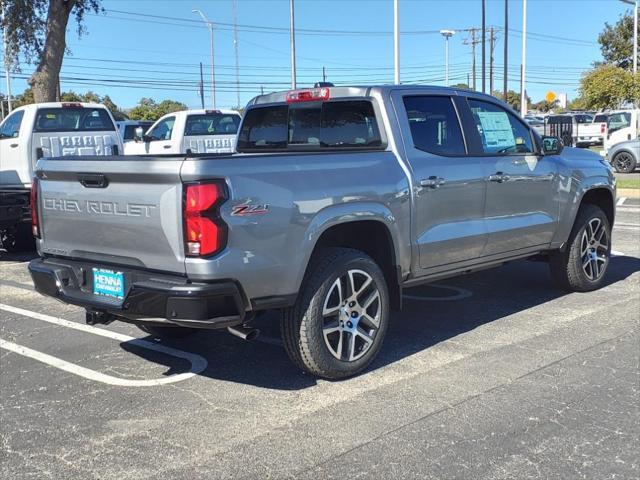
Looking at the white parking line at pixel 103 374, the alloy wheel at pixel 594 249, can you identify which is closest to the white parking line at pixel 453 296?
the alloy wheel at pixel 594 249

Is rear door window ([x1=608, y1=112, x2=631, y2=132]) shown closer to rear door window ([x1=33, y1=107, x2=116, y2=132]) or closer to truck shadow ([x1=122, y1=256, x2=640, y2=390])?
truck shadow ([x1=122, y1=256, x2=640, y2=390])

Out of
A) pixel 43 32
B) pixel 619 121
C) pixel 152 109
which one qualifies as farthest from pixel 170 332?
pixel 152 109

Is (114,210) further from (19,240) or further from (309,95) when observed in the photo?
(19,240)

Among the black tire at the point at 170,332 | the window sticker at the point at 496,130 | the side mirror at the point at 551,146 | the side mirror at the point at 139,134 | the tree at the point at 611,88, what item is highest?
the tree at the point at 611,88

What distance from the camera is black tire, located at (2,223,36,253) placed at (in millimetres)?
10203

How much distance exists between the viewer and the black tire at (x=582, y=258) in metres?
6.78

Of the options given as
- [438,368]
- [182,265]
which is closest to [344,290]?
[438,368]

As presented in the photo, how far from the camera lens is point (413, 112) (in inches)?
205

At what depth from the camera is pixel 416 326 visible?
5.89m

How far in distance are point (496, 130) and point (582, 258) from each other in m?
1.85

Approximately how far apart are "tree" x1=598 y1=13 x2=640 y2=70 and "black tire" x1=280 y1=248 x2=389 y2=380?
47336mm

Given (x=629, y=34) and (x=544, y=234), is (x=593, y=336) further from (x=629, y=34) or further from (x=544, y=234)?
(x=629, y=34)

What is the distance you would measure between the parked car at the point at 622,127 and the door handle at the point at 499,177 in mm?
23809

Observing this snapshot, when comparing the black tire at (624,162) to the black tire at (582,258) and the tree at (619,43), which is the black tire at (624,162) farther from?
the tree at (619,43)
